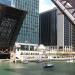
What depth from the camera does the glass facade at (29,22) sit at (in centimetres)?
15038

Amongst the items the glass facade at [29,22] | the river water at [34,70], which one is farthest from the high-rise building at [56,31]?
the river water at [34,70]

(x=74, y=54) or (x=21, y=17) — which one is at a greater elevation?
(x=21, y=17)

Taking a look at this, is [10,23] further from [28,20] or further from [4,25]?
[28,20]

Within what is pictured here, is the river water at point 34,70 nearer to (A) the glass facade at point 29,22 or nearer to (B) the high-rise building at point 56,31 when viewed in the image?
(A) the glass facade at point 29,22

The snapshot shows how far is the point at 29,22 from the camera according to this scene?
15312 cm

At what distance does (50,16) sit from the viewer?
193625 millimetres

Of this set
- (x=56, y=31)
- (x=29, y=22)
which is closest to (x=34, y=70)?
(x=29, y=22)

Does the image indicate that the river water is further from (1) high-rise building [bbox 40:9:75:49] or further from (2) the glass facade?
(1) high-rise building [bbox 40:9:75:49]

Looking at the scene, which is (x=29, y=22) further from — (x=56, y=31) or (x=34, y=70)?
(x=34, y=70)

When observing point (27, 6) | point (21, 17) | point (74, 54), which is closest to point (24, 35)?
point (27, 6)

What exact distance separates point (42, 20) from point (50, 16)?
338 inches

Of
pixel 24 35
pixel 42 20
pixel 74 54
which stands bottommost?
pixel 74 54

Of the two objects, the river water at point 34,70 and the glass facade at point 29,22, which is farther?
the glass facade at point 29,22

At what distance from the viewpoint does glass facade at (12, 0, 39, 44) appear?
15038 centimetres
